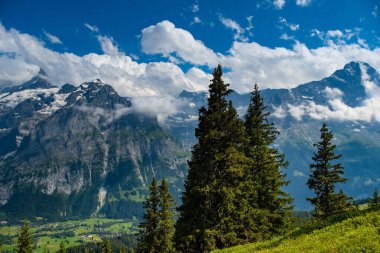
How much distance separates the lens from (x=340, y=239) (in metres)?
17.5

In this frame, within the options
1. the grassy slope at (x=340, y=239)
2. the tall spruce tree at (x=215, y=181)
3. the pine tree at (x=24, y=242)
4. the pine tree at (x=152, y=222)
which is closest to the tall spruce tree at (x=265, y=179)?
the tall spruce tree at (x=215, y=181)

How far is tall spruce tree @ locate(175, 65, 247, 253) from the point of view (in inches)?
1259

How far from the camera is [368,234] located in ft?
55.6

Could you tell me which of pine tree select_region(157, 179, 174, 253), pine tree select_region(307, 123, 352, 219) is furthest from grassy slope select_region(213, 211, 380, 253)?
pine tree select_region(157, 179, 174, 253)

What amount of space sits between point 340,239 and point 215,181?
52.6 ft

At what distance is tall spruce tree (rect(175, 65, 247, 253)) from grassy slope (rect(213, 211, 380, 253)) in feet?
33.2

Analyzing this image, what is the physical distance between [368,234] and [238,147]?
2038 cm

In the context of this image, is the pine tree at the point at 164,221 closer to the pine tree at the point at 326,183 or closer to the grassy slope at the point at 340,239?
the pine tree at the point at 326,183

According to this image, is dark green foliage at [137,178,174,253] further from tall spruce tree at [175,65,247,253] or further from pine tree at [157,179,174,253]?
tall spruce tree at [175,65,247,253]

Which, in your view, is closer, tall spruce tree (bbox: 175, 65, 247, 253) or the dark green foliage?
tall spruce tree (bbox: 175, 65, 247, 253)

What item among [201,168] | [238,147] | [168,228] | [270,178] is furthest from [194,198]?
[168,228]

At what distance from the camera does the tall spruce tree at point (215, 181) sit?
32.0m

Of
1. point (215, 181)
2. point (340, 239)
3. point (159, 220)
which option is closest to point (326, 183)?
point (215, 181)

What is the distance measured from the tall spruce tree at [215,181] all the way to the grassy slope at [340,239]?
10116 millimetres
